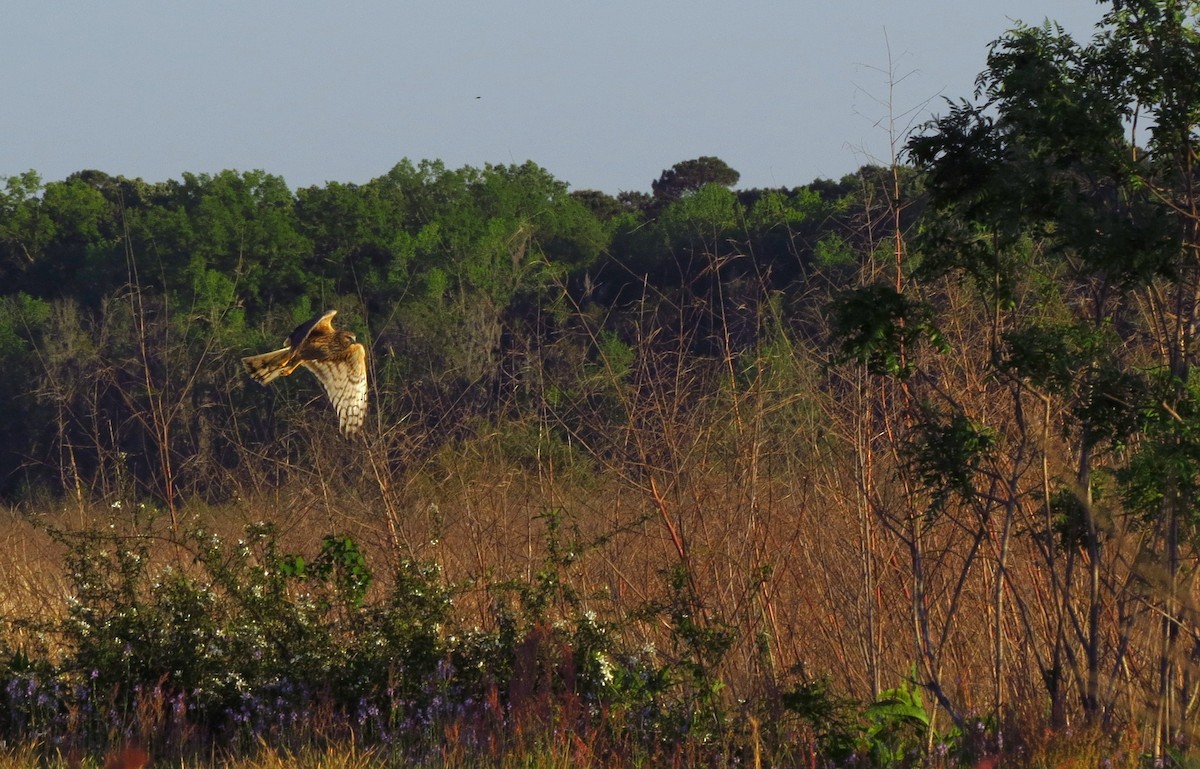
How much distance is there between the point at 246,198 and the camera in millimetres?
33562

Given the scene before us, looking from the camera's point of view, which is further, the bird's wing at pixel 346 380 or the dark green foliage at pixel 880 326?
the bird's wing at pixel 346 380

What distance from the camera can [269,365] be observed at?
27.6ft

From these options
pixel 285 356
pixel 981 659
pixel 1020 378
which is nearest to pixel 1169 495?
pixel 1020 378

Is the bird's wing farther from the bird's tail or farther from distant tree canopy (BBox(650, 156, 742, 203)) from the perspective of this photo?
distant tree canopy (BBox(650, 156, 742, 203))

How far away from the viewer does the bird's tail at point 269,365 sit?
828 centimetres

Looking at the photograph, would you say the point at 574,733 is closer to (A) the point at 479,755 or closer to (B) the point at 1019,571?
(A) the point at 479,755

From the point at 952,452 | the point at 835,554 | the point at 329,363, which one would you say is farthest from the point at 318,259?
the point at 952,452

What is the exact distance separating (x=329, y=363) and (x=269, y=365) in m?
0.74

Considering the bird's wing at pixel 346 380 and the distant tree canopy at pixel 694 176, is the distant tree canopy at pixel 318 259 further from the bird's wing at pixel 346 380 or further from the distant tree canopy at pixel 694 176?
the bird's wing at pixel 346 380

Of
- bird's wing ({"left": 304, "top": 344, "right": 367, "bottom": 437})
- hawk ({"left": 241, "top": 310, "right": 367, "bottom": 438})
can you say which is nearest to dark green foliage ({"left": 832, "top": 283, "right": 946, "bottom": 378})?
hawk ({"left": 241, "top": 310, "right": 367, "bottom": 438})

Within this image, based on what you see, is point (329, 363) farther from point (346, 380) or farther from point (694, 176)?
point (694, 176)

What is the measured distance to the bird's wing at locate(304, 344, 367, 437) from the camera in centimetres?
870

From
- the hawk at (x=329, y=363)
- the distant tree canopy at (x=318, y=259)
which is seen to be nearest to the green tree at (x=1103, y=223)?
the hawk at (x=329, y=363)

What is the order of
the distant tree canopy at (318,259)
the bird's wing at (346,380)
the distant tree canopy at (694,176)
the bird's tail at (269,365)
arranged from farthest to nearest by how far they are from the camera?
the distant tree canopy at (694,176) < the distant tree canopy at (318,259) < the bird's wing at (346,380) < the bird's tail at (269,365)
